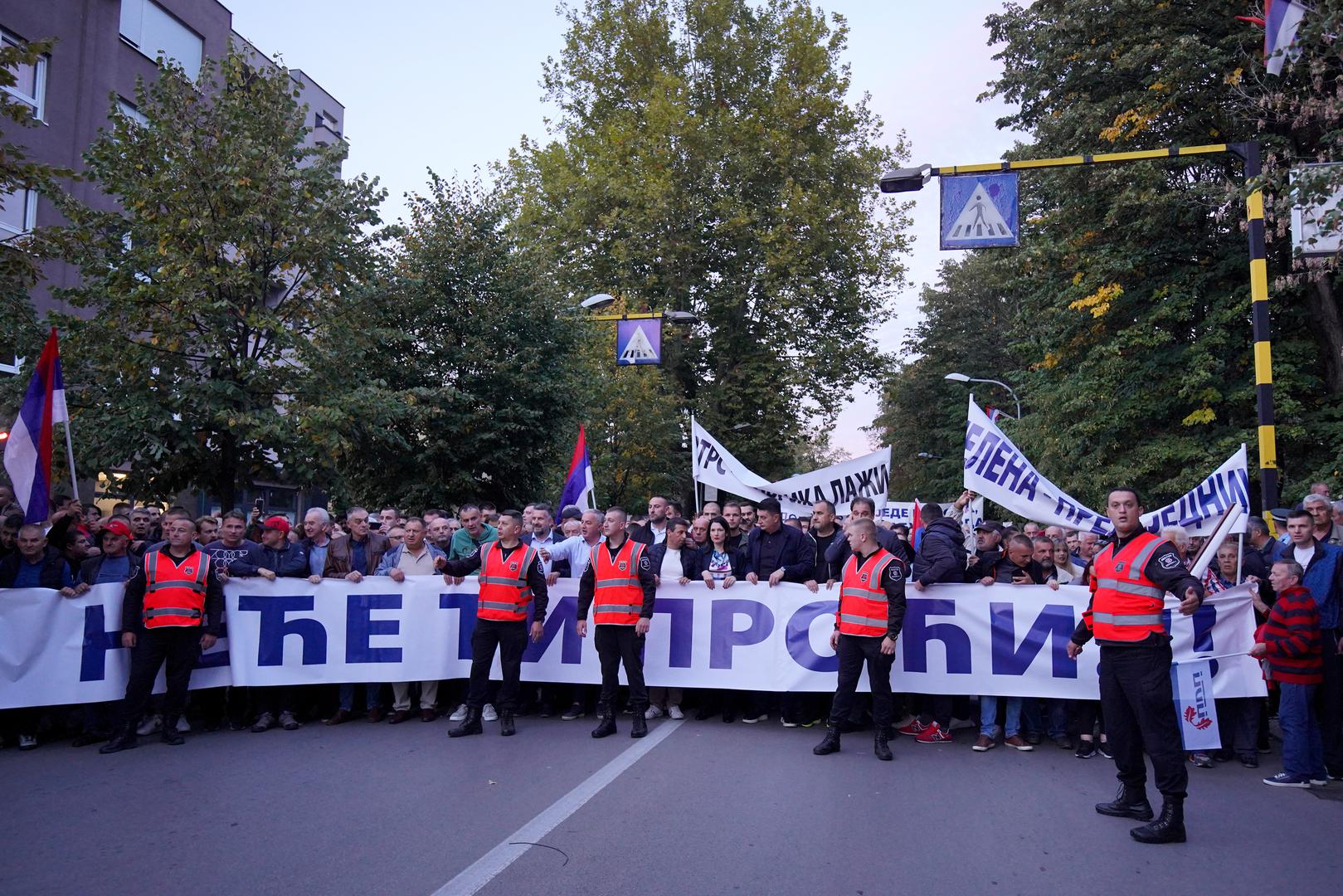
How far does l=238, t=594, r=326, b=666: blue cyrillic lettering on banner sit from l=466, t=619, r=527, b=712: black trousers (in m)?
1.52

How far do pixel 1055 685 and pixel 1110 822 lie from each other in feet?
8.28

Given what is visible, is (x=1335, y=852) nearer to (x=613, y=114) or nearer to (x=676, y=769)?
(x=676, y=769)

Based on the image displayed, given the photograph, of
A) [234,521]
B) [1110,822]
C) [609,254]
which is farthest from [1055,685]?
[609,254]

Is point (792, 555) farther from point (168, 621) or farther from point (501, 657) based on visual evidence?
point (168, 621)

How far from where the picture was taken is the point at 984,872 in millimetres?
5141

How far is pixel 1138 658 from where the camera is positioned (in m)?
6.11

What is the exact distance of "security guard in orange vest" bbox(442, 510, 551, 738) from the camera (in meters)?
8.60

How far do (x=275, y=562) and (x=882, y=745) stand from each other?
5.54m

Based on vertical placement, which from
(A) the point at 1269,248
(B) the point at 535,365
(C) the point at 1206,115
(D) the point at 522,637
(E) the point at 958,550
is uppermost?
(C) the point at 1206,115

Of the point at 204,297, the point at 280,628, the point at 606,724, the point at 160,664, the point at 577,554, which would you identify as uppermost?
the point at 204,297

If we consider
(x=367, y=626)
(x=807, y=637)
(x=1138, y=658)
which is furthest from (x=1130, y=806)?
(x=367, y=626)

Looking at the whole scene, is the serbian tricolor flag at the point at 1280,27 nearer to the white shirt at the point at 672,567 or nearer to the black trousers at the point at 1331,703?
the black trousers at the point at 1331,703

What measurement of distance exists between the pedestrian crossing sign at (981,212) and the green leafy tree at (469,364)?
8.45m

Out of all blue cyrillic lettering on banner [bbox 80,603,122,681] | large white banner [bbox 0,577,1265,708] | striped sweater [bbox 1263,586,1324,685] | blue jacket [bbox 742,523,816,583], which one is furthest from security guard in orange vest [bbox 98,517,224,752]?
striped sweater [bbox 1263,586,1324,685]
